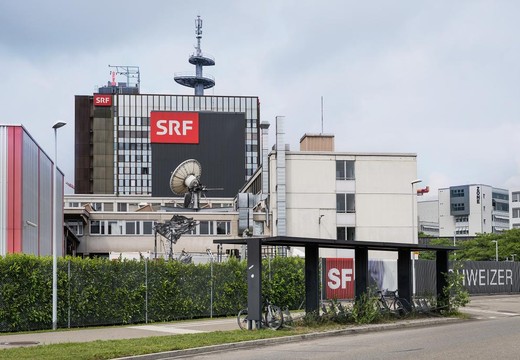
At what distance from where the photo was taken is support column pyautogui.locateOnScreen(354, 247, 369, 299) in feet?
86.0

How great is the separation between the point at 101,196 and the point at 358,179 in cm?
8044

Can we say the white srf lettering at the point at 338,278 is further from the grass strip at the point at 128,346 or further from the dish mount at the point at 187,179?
the dish mount at the point at 187,179

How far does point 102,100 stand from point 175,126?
21059 mm

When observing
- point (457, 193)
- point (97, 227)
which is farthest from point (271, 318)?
point (457, 193)

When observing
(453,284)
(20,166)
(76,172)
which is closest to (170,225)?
(20,166)

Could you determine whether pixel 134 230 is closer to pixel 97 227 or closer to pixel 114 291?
pixel 97 227

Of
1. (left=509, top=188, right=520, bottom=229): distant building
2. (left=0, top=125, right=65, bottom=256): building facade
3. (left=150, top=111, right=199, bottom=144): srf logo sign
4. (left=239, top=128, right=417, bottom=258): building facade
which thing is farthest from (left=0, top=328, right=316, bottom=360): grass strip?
(left=509, top=188, right=520, bottom=229): distant building

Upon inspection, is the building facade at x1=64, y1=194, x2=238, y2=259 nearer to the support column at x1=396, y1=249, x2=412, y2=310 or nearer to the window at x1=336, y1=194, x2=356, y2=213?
the window at x1=336, y1=194, x2=356, y2=213

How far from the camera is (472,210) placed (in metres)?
187

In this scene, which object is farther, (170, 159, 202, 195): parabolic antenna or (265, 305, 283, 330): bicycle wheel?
(170, 159, 202, 195): parabolic antenna

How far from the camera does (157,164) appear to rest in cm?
14650

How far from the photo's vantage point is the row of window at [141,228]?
8112 centimetres

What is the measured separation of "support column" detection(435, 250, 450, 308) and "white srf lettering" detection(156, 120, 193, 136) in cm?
11518

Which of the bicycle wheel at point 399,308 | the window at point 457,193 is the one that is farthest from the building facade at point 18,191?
the window at point 457,193
